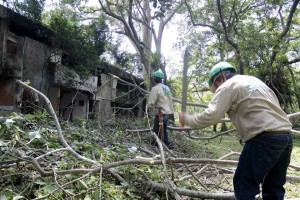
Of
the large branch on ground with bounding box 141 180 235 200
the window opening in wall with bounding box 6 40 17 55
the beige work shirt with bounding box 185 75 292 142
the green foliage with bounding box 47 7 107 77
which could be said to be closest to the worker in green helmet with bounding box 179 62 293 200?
the beige work shirt with bounding box 185 75 292 142

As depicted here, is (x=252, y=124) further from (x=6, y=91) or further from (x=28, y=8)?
(x=28, y=8)

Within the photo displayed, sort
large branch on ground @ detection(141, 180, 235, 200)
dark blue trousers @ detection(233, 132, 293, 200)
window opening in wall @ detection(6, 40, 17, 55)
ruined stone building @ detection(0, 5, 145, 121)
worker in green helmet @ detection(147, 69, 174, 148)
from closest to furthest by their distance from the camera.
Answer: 1. dark blue trousers @ detection(233, 132, 293, 200)
2. large branch on ground @ detection(141, 180, 235, 200)
3. worker in green helmet @ detection(147, 69, 174, 148)
4. ruined stone building @ detection(0, 5, 145, 121)
5. window opening in wall @ detection(6, 40, 17, 55)

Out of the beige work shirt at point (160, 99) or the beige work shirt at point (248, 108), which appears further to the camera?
the beige work shirt at point (160, 99)

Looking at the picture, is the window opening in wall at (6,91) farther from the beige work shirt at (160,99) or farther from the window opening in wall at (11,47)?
the beige work shirt at (160,99)

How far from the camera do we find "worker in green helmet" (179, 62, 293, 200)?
A: 8.72 ft

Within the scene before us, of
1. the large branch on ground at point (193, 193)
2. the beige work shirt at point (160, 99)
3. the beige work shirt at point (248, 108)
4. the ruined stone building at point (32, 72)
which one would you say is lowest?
the large branch on ground at point (193, 193)

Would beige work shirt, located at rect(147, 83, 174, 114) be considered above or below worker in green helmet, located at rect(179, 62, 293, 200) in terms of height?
above

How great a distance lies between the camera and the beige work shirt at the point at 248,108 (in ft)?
8.84

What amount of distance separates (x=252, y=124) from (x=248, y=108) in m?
0.13

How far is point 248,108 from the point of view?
8.93 ft

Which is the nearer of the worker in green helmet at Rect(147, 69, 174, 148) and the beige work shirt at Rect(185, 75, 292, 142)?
the beige work shirt at Rect(185, 75, 292, 142)

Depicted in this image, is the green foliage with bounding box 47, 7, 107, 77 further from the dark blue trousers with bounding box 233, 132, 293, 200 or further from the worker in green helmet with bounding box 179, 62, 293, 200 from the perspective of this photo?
the dark blue trousers with bounding box 233, 132, 293, 200

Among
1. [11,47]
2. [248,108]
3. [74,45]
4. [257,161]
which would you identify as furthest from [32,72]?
[257,161]

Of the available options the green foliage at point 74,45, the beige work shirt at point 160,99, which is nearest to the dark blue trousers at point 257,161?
the beige work shirt at point 160,99
